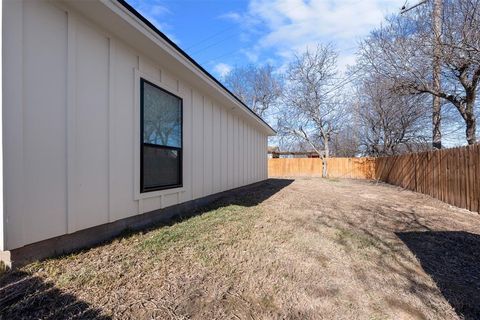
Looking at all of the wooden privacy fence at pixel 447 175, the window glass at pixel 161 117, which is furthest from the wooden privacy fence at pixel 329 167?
the window glass at pixel 161 117

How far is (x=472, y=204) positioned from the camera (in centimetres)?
603

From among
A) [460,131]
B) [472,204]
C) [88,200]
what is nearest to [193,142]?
[88,200]

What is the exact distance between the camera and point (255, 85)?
1147 inches

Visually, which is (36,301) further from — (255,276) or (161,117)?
(161,117)

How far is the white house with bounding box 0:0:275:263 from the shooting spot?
7.45ft

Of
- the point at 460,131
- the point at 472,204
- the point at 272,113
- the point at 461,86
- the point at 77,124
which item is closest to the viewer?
the point at 77,124

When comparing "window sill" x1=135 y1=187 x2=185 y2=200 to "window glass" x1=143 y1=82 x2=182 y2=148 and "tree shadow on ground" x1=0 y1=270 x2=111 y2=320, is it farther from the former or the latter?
"tree shadow on ground" x1=0 y1=270 x2=111 y2=320

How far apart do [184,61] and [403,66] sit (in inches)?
363

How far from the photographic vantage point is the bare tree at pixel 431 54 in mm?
7398

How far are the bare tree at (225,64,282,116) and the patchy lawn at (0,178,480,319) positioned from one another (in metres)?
25.5

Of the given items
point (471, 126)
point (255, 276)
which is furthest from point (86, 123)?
point (471, 126)

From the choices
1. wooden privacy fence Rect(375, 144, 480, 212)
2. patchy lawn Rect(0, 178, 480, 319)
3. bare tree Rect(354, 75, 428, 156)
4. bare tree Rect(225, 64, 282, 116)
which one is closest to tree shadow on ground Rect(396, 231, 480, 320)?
patchy lawn Rect(0, 178, 480, 319)

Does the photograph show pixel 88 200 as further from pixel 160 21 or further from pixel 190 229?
pixel 160 21

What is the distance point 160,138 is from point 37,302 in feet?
9.32
